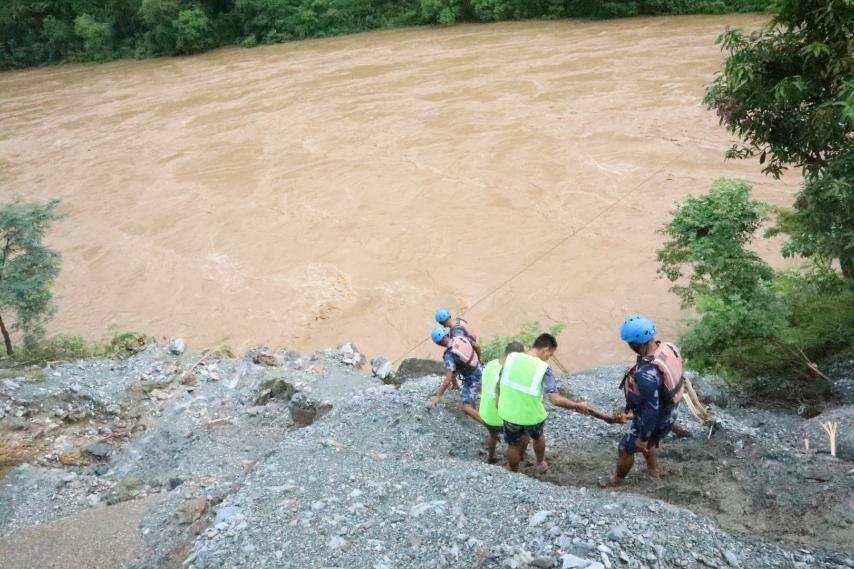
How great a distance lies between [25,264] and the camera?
388 inches

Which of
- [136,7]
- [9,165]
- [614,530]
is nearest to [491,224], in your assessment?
[614,530]

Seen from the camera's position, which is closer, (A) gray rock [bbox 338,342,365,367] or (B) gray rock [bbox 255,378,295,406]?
(B) gray rock [bbox 255,378,295,406]

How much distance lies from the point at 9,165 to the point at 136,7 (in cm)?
2205

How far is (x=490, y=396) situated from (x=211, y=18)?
3981 cm

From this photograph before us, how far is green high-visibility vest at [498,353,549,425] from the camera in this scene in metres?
4.68

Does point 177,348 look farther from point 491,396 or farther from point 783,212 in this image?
point 783,212

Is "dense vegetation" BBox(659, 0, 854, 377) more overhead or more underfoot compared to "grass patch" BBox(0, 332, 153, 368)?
more overhead

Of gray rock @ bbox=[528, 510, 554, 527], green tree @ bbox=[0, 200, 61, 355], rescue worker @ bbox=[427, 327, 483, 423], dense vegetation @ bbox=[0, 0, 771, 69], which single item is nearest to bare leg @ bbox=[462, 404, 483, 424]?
rescue worker @ bbox=[427, 327, 483, 423]

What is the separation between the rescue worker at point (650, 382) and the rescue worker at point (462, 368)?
1.64 meters

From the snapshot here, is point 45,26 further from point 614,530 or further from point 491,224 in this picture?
point 614,530

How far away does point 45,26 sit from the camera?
4144 cm

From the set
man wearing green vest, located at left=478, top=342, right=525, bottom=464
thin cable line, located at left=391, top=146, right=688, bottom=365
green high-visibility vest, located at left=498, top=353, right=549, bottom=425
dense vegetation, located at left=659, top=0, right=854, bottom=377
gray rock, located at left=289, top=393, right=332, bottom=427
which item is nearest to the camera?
green high-visibility vest, located at left=498, top=353, right=549, bottom=425

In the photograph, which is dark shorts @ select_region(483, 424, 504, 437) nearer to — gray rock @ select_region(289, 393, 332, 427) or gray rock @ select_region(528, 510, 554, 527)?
gray rock @ select_region(528, 510, 554, 527)

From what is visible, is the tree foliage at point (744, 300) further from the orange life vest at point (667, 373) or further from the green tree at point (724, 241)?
the orange life vest at point (667, 373)
